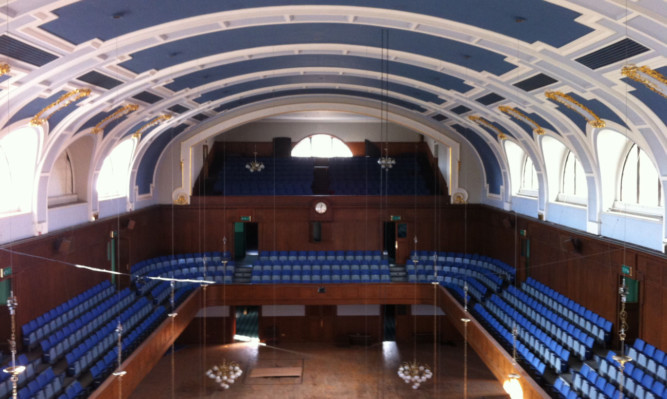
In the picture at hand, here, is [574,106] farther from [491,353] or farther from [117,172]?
[117,172]

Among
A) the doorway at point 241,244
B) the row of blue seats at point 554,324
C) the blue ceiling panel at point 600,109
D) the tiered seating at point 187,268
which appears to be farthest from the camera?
the doorway at point 241,244

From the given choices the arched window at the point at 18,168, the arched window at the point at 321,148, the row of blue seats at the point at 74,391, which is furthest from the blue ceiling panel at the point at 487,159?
the row of blue seats at the point at 74,391

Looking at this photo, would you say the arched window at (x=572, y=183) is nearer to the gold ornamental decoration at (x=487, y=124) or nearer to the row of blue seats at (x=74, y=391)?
the gold ornamental decoration at (x=487, y=124)

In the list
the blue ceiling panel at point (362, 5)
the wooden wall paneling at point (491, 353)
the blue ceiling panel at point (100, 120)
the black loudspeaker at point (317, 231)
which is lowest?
the wooden wall paneling at point (491, 353)

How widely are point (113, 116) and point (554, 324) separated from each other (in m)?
12.0

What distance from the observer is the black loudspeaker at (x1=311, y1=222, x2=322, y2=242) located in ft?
72.5

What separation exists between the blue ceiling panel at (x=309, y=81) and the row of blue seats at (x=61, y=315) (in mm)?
6259

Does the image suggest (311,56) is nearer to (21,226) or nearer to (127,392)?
(21,226)

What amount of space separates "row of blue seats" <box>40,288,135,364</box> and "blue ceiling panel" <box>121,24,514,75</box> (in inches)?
241

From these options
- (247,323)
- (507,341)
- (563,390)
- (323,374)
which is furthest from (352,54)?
(247,323)

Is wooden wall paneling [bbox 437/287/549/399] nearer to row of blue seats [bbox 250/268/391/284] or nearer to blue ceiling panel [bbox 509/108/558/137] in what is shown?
row of blue seats [bbox 250/268/391/284]

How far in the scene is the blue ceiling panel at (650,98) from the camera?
930cm

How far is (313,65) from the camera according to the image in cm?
1484

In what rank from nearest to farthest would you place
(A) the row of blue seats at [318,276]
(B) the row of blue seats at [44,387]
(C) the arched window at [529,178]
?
(B) the row of blue seats at [44,387]
(C) the arched window at [529,178]
(A) the row of blue seats at [318,276]
